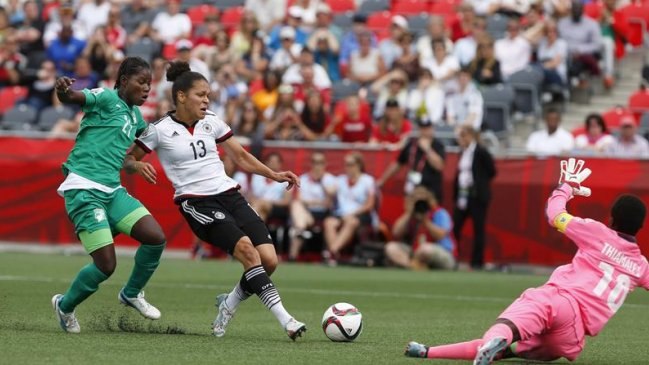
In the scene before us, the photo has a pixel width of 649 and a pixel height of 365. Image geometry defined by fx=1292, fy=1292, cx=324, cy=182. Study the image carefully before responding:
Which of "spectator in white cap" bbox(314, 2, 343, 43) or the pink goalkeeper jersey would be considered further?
"spectator in white cap" bbox(314, 2, 343, 43)

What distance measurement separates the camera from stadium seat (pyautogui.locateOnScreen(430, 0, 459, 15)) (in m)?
26.5

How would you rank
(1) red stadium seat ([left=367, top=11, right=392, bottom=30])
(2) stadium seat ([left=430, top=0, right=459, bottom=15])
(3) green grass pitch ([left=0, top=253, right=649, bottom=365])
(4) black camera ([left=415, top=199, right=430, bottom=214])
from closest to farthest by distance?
(3) green grass pitch ([left=0, top=253, right=649, bottom=365])
(4) black camera ([left=415, top=199, right=430, bottom=214])
(1) red stadium seat ([left=367, top=11, right=392, bottom=30])
(2) stadium seat ([left=430, top=0, right=459, bottom=15])

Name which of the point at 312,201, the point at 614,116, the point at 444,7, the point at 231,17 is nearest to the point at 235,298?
the point at 312,201

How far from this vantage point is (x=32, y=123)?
2462cm

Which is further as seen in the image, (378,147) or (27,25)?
(27,25)

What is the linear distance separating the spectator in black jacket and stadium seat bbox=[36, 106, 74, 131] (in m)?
8.07

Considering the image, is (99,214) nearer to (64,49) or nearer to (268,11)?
(64,49)

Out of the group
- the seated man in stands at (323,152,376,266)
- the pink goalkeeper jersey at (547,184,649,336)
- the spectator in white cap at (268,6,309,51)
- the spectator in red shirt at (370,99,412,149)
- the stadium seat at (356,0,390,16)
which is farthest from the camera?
the stadium seat at (356,0,390,16)

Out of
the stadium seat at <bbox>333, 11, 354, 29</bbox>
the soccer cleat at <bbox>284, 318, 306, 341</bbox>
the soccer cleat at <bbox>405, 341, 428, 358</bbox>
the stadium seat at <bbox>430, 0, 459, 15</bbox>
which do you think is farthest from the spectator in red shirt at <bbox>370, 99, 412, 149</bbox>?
the soccer cleat at <bbox>405, 341, 428, 358</bbox>

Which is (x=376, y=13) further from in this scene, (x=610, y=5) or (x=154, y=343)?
(x=154, y=343)

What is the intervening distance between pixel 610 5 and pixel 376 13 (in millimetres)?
5454

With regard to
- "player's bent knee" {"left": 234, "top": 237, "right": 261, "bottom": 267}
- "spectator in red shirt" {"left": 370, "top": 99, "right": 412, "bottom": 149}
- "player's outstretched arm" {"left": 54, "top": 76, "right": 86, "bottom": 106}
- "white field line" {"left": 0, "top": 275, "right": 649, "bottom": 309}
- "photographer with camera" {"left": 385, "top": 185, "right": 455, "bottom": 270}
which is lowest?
"photographer with camera" {"left": 385, "top": 185, "right": 455, "bottom": 270}

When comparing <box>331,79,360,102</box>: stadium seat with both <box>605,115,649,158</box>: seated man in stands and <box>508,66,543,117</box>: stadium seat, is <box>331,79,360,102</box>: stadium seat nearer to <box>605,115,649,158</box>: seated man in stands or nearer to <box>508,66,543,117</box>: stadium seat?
<box>508,66,543,117</box>: stadium seat

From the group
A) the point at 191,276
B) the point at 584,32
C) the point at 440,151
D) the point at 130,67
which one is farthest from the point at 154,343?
the point at 584,32
